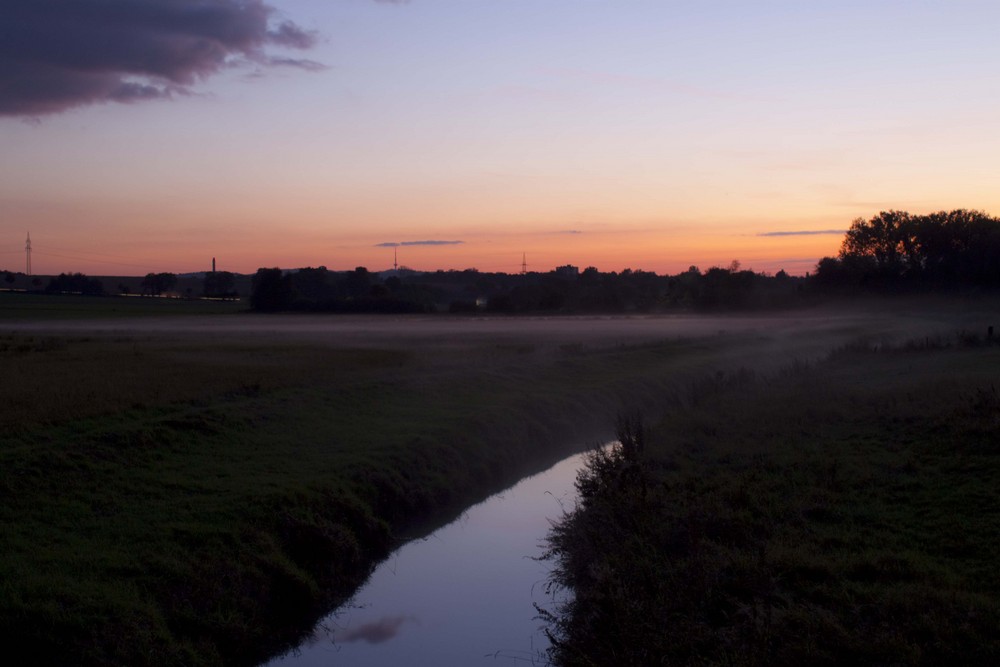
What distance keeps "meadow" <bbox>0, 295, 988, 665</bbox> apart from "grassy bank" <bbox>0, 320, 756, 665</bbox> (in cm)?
4

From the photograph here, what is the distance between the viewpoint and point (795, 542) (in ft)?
34.3

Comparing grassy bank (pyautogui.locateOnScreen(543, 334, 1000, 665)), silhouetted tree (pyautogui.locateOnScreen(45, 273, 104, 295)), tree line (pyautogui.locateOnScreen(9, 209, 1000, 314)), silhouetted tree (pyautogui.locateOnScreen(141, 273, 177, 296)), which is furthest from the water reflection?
silhouetted tree (pyautogui.locateOnScreen(141, 273, 177, 296))

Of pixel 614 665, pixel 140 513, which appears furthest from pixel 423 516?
pixel 614 665

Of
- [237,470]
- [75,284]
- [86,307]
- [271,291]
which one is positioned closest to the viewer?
[237,470]

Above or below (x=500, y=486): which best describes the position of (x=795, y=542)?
above

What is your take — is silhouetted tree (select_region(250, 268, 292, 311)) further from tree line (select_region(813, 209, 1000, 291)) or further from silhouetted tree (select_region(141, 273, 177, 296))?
tree line (select_region(813, 209, 1000, 291))

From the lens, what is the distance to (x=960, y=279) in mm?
85188

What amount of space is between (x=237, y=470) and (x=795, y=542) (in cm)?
894

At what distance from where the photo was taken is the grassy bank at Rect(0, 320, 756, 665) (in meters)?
9.54

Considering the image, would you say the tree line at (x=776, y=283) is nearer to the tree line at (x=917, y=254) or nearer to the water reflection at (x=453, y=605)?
the tree line at (x=917, y=254)

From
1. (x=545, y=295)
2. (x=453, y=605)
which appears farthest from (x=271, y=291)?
(x=453, y=605)

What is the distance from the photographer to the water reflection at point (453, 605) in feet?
36.1

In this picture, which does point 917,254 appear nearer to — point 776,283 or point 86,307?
point 776,283

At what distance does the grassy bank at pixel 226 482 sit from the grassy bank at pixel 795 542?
340 cm
